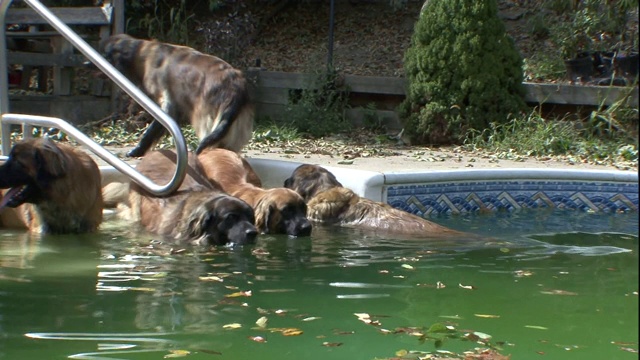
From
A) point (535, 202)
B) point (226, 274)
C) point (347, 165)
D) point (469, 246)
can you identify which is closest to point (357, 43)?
point (347, 165)

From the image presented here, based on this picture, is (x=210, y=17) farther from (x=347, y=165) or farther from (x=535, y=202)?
(x=535, y=202)

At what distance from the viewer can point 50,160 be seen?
698cm

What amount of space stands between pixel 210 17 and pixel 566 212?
10278 millimetres

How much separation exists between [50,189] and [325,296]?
2.74 metres

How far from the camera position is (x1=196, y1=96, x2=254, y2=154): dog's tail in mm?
9180

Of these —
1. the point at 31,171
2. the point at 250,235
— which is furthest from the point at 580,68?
the point at 31,171

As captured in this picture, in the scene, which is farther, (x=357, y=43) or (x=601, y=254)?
(x=357, y=43)

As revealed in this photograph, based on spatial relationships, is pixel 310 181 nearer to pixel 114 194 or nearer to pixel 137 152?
pixel 114 194

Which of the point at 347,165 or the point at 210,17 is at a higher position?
the point at 210,17

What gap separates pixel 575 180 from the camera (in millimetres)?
9125

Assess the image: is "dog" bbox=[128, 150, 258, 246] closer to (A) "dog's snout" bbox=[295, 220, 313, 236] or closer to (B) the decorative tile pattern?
(A) "dog's snout" bbox=[295, 220, 313, 236]

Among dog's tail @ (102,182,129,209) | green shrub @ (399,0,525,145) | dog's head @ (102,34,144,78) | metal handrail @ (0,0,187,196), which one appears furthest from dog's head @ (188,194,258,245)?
green shrub @ (399,0,525,145)

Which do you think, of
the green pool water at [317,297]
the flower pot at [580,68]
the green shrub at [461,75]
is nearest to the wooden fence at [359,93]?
the green shrub at [461,75]

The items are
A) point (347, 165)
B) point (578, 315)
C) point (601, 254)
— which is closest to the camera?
point (578, 315)
